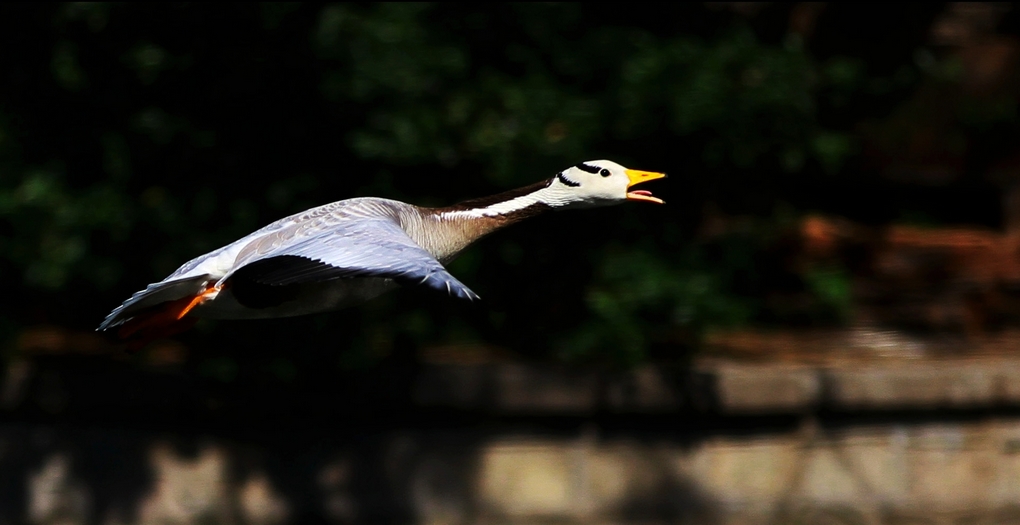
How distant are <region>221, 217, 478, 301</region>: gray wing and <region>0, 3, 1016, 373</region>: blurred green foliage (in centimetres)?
184

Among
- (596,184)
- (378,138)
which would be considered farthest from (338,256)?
(378,138)

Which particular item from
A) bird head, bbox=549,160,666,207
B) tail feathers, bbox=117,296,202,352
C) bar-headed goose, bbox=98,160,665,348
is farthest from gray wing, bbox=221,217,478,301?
bird head, bbox=549,160,666,207

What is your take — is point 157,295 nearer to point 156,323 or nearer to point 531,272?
point 156,323

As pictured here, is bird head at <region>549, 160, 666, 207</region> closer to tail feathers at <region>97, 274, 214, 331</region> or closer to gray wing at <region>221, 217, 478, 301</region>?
gray wing at <region>221, 217, 478, 301</region>

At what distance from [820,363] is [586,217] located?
181cm

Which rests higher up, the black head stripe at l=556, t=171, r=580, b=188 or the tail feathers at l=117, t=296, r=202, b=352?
the black head stripe at l=556, t=171, r=580, b=188

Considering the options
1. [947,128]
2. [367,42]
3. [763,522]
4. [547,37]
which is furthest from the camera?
[947,128]

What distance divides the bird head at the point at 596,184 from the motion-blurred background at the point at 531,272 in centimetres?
136

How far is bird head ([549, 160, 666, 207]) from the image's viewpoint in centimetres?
407

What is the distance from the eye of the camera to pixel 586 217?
243 inches

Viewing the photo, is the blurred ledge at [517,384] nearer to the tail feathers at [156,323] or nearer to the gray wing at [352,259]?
the tail feathers at [156,323]

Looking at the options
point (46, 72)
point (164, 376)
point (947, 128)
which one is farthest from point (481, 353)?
point (947, 128)

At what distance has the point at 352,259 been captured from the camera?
10.6 feet

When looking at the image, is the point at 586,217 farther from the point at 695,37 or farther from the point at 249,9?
the point at 249,9
